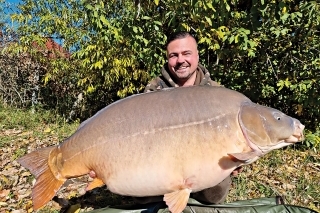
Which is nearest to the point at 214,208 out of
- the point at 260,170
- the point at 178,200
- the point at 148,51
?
the point at 178,200

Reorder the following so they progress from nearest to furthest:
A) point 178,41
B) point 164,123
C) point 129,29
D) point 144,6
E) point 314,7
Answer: point 164,123
point 178,41
point 314,7
point 129,29
point 144,6

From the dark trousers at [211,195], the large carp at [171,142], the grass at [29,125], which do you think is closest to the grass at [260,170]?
the grass at [29,125]

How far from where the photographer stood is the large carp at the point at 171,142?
167cm

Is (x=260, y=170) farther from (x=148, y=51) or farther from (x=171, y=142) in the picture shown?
(x=171, y=142)

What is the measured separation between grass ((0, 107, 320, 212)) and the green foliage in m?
0.46

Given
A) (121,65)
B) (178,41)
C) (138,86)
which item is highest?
(178,41)

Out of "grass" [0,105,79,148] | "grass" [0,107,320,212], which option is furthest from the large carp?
"grass" [0,105,79,148]

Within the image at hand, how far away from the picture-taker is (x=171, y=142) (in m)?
1.68

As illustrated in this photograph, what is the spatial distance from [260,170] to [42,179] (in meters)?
2.45

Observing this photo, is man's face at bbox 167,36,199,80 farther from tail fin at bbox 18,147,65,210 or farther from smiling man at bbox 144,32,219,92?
tail fin at bbox 18,147,65,210

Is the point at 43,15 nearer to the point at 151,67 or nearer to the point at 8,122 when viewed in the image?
the point at 8,122

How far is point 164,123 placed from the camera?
1.72 metres

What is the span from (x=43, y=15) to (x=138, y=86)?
1.85 m

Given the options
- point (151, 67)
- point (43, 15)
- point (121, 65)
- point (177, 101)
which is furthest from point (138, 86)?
point (177, 101)
